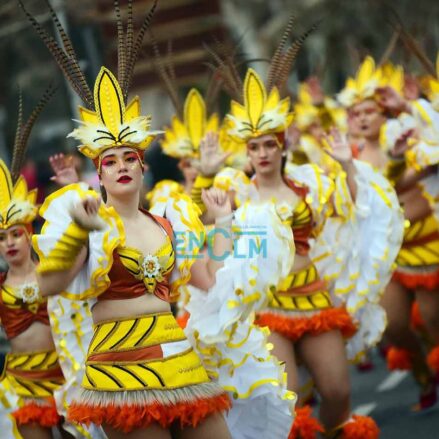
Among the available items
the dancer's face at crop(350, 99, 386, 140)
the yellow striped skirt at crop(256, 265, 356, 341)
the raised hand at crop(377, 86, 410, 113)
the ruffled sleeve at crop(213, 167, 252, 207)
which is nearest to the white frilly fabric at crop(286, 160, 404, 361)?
the ruffled sleeve at crop(213, 167, 252, 207)

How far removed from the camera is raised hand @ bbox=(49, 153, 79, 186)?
23.0 ft

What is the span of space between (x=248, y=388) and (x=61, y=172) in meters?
2.12

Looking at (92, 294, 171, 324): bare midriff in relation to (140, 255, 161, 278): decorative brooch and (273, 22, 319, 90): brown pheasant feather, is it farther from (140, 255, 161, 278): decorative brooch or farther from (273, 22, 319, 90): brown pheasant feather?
(273, 22, 319, 90): brown pheasant feather

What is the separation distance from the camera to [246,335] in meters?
5.82

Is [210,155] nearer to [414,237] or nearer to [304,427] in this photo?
[304,427]

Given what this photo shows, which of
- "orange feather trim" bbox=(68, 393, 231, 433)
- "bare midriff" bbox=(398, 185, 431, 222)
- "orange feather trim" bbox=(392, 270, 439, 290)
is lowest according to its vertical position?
"orange feather trim" bbox=(392, 270, 439, 290)

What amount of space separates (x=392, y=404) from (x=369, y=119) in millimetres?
2432

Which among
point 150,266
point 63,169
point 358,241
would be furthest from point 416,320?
point 150,266

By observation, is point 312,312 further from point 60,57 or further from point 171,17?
point 171,17

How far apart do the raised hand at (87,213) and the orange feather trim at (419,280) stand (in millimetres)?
4318

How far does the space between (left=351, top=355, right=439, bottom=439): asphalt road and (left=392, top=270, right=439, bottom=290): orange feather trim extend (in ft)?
3.10

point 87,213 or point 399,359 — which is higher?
point 87,213

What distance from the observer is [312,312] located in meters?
6.96

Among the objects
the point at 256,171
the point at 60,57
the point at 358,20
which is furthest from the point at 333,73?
the point at 60,57
